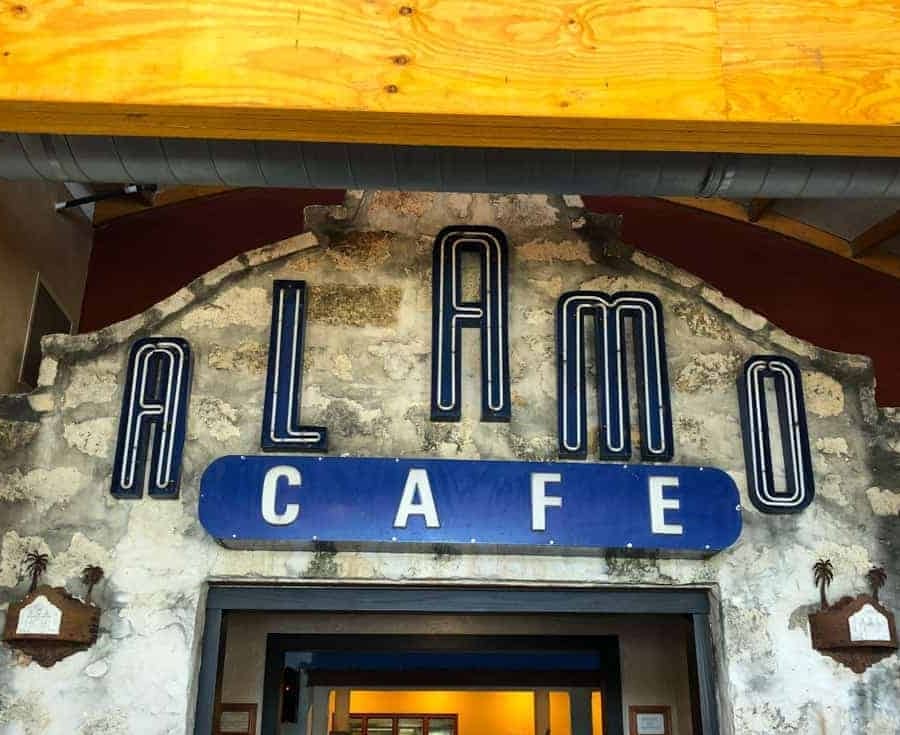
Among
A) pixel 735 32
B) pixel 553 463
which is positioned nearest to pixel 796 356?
pixel 553 463

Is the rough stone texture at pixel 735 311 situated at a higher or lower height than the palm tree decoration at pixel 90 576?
higher

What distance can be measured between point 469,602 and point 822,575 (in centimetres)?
151

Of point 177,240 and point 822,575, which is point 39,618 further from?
point 177,240

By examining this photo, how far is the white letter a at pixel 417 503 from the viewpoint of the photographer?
389 centimetres

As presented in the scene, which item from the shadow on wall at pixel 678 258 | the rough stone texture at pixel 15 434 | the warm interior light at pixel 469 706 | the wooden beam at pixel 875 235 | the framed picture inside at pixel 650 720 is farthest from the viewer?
the warm interior light at pixel 469 706

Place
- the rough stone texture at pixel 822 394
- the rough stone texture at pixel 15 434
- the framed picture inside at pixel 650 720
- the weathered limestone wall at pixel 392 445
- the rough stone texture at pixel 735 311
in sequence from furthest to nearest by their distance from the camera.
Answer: the framed picture inside at pixel 650 720
the rough stone texture at pixel 735 311
the rough stone texture at pixel 822 394
the rough stone texture at pixel 15 434
the weathered limestone wall at pixel 392 445

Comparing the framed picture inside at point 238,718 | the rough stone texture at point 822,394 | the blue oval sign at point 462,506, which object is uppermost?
the rough stone texture at point 822,394

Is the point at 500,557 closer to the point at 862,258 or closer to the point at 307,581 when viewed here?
the point at 307,581

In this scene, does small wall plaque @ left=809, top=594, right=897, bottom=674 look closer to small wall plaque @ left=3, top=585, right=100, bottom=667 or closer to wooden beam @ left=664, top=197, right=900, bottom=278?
small wall plaque @ left=3, top=585, right=100, bottom=667

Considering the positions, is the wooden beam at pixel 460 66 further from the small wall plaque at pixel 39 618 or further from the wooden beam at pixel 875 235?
the wooden beam at pixel 875 235

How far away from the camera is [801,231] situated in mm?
7023

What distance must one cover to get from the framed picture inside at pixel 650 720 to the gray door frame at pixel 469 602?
231cm

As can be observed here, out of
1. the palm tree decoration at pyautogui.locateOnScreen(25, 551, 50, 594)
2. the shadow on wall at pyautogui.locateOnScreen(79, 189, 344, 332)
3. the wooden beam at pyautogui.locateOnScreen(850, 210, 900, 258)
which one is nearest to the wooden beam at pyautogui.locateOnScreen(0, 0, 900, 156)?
the palm tree decoration at pyautogui.locateOnScreen(25, 551, 50, 594)

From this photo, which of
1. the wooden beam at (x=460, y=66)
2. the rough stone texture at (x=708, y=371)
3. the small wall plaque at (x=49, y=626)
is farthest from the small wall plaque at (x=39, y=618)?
the rough stone texture at (x=708, y=371)
